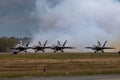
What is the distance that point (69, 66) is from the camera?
71375 millimetres

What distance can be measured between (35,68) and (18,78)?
18.6 metres

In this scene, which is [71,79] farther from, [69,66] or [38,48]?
[38,48]

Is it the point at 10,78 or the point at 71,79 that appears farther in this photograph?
the point at 10,78

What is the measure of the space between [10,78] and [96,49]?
4302 inches

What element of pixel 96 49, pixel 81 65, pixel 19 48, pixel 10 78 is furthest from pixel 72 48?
pixel 10 78

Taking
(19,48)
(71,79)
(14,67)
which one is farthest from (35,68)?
(19,48)

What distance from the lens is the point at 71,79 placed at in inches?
1807

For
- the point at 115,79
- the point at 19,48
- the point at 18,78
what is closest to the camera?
the point at 115,79

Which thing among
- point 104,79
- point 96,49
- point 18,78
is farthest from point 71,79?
point 96,49

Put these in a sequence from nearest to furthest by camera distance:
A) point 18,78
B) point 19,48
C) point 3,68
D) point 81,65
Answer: point 18,78 < point 3,68 < point 81,65 < point 19,48

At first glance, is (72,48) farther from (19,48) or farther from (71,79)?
(71,79)

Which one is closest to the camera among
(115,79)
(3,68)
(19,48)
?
(115,79)

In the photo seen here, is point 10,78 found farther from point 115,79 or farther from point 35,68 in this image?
point 35,68

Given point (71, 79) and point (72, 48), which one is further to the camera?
point (72, 48)
